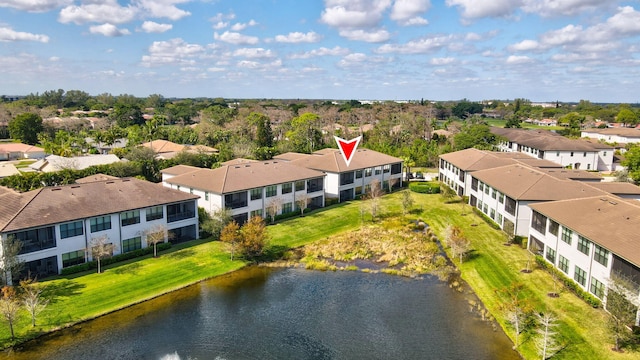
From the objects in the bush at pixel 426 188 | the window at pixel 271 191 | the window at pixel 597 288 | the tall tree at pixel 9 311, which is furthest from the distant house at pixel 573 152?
the tall tree at pixel 9 311

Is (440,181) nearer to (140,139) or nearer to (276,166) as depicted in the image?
(276,166)

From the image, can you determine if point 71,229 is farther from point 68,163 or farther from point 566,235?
point 566,235

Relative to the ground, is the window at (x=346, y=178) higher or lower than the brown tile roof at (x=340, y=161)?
lower

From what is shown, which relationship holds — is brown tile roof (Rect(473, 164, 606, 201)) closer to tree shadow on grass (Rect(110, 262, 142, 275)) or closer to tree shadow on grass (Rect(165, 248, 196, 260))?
tree shadow on grass (Rect(165, 248, 196, 260))

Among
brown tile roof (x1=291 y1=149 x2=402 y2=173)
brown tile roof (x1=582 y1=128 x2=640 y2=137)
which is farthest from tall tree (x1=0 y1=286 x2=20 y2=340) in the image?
brown tile roof (x1=582 y1=128 x2=640 y2=137)

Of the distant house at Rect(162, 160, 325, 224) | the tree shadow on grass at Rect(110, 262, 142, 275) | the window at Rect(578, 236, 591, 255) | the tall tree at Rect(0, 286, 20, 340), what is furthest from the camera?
the distant house at Rect(162, 160, 325, 224)

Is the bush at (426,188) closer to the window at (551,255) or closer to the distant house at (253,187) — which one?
the distant house at (253,187)
